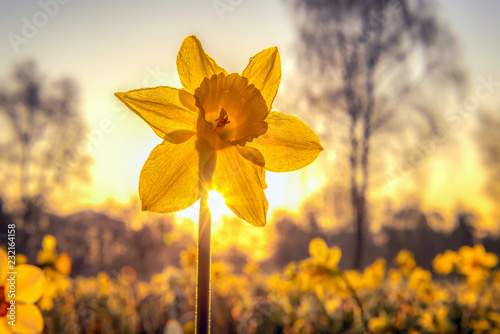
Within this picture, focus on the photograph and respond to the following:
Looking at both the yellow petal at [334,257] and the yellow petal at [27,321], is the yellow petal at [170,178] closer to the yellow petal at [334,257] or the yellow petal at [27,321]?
the yellow petal at [27,321]

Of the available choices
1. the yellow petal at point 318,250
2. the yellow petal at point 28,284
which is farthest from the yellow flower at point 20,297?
the yellow petal at point 318,250

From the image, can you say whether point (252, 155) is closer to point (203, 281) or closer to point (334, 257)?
point (203, 281)

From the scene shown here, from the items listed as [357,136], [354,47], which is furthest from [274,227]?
[354,47]

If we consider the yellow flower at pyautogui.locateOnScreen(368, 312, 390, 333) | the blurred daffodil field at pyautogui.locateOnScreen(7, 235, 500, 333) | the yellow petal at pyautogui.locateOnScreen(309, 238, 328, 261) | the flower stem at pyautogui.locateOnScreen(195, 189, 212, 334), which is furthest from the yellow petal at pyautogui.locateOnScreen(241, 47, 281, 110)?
the yellow flower at pyautogui.locateOnScreen(368, 312, 390, 333)

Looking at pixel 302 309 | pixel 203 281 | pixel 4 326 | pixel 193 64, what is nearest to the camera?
pixel 203 281

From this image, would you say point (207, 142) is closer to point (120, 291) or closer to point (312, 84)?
point (120, 291)

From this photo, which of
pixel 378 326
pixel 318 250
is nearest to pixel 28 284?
pixel 318 250
